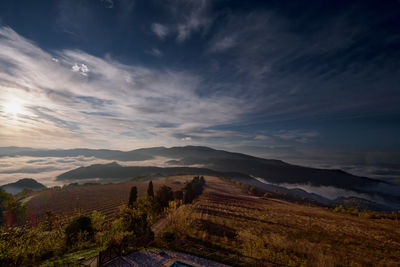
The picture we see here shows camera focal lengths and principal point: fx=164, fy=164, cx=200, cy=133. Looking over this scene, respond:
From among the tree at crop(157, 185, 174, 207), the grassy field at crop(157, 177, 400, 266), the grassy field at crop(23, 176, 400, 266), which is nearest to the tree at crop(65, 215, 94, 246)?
the grassy field at crop(23, 176, 400, 266)

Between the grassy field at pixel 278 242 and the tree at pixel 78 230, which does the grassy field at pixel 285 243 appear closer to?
the grassy field at pixel 278 242

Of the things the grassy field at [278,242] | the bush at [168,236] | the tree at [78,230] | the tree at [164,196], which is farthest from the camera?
the tree at [164,196]

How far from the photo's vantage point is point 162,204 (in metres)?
57.1

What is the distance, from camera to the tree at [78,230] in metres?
28.4

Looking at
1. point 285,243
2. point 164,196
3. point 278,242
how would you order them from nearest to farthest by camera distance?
point 285,243, point 278,242, point 164,196

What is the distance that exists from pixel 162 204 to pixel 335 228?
6119cm

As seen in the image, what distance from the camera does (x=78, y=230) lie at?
29.0 meters

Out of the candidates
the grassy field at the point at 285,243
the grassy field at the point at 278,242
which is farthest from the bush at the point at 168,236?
the grassy field at the point at 285,243

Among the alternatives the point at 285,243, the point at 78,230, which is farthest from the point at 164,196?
the point at 285,243

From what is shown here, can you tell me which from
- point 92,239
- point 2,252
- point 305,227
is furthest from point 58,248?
point 305,227

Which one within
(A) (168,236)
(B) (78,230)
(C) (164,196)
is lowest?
(A) (168,236)

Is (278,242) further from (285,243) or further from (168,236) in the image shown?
(168,236)

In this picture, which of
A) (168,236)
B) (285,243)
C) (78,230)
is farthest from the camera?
(285,243)

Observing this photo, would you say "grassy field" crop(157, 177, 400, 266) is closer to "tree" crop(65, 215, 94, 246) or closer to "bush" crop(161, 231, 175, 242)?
"bush" crop(161, 231, 175, 242)
